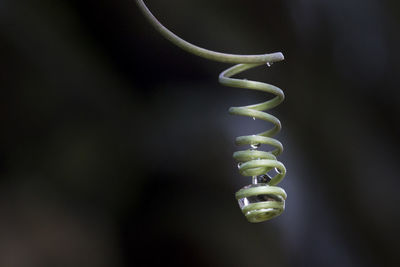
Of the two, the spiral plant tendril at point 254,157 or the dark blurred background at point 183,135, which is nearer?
the spiral plant tendril at point 254,157

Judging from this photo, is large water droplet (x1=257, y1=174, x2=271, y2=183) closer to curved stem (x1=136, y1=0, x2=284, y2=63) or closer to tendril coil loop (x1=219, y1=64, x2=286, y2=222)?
tendril coil loop (x1=219, y1=64, x2=286, y2=222)

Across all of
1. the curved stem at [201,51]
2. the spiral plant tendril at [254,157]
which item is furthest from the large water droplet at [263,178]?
the curved stem at [201,51]

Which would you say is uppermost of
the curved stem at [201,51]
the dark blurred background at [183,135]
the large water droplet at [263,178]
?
the dark blurred background at [183,135]

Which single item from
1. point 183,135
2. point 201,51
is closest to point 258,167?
point 201,51

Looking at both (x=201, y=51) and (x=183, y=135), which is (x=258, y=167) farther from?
(x=183, y=135)

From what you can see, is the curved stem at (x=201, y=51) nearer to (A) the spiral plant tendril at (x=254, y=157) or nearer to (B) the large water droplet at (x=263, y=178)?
(A) the spiral plant tendril at (x=254, y=157)

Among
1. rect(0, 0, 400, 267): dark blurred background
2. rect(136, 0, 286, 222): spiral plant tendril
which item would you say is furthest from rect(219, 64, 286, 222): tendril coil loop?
rect(0, 0, 400, 267): dark blurred background
